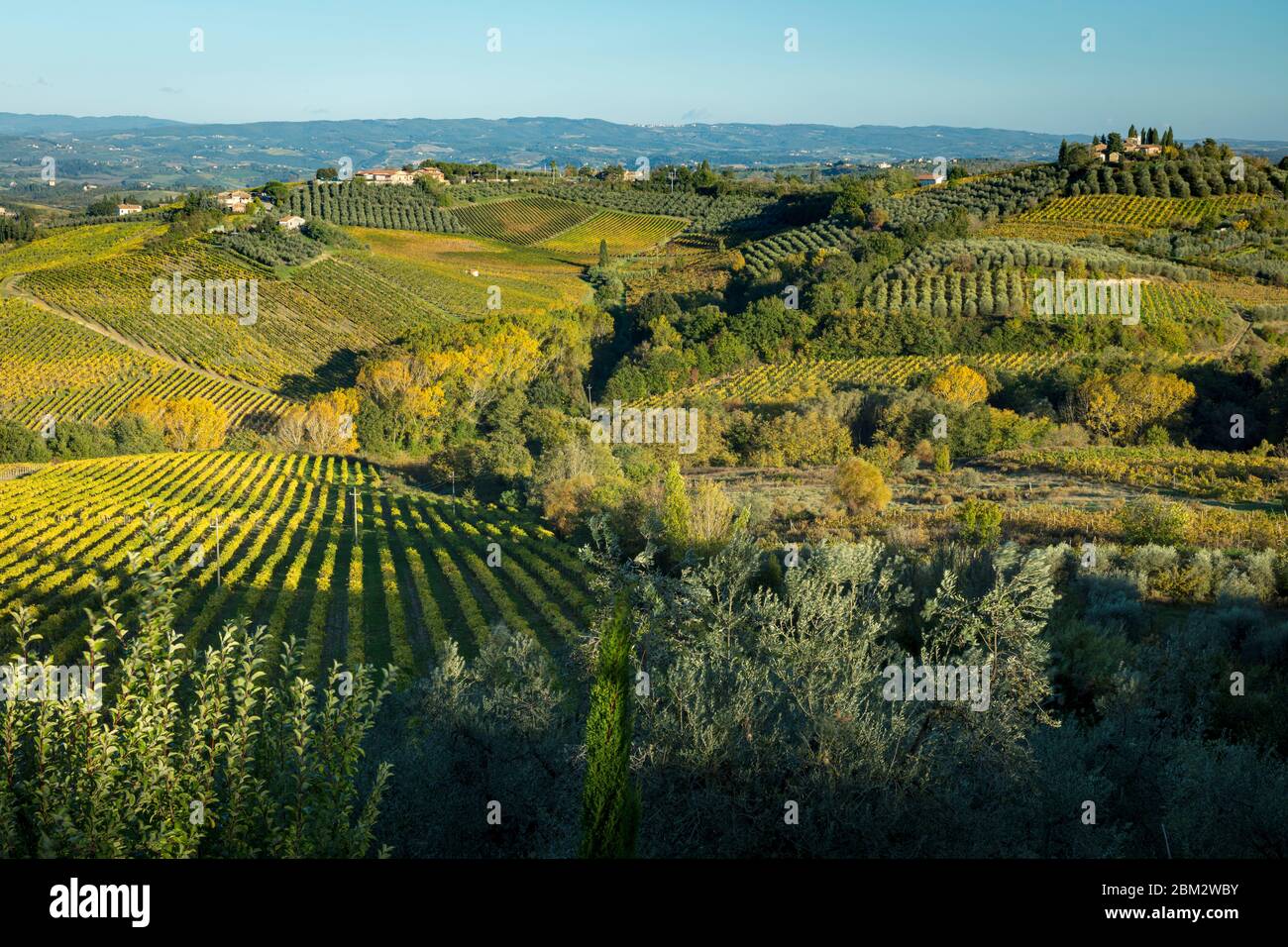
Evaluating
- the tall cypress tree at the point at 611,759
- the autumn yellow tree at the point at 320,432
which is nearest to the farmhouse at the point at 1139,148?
the autumn yellow tree at the point at 320,432

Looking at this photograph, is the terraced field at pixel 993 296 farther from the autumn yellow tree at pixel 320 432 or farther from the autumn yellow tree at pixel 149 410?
the autumn yellow tree at pixel 149 410

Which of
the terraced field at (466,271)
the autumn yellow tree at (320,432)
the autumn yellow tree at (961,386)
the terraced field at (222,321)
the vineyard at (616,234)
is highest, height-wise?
the vineyard at (616,234)

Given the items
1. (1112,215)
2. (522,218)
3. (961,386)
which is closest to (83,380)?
(961,386)

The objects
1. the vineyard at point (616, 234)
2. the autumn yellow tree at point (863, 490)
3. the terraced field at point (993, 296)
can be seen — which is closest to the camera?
the autumn yellow tree at point (863, 490)

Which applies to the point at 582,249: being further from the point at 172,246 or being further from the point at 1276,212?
the point at 1276,212

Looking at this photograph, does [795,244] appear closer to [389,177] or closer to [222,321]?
[222,321]

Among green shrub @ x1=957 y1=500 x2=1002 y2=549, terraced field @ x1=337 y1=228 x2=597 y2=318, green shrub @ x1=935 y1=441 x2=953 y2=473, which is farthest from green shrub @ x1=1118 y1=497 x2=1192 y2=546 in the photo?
terraced field @ x1=337 y1=228 x2=597 y2=318

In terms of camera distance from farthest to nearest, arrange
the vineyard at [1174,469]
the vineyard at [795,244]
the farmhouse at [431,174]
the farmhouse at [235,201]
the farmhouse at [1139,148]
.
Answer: the farmhouse at [431,174] → the farmhouse at [235,201] → the farmhouse at [1139,148] → the vineyard at [795,244] → the vineyard at [1174,469]

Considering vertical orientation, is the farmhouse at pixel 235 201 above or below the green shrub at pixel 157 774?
above
